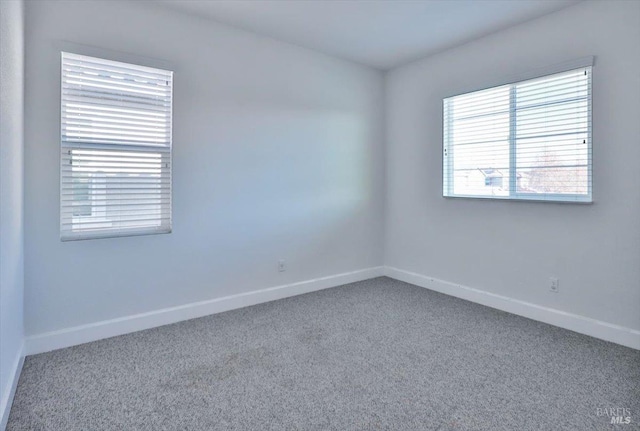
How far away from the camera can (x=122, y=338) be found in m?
2.62

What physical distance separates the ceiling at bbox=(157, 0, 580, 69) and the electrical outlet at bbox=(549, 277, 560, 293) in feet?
7.47

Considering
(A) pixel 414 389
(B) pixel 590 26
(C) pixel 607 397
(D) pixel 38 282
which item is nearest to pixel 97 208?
(D) pixel 38 282

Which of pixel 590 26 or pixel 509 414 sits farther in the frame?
pixel 590 26

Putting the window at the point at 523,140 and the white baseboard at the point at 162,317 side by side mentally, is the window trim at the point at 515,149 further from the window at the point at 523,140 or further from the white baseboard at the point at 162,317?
the white baseboard at the point at 162,317

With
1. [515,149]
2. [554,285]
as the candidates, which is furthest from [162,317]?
[515,149]

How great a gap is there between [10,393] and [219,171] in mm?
2040

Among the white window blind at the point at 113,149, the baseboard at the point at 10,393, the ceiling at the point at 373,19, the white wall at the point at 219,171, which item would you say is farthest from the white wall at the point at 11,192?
the ceiling at the point at 373,19

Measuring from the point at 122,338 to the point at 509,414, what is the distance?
2.66m

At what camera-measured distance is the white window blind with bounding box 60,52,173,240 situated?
250 centimetres

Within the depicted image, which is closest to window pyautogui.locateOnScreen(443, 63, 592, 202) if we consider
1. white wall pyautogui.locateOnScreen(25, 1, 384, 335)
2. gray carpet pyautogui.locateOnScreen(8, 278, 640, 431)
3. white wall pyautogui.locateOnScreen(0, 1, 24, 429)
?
white wall pyautogui.locateOnScreen(25, 1, 384, 335)

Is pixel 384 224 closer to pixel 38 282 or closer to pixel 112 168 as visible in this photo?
pixel 112 168

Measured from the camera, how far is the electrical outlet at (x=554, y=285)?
2926mm

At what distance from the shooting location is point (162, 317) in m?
2.88

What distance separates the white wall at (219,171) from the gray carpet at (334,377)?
0.44 m
